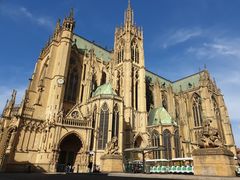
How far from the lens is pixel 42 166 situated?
2634cm

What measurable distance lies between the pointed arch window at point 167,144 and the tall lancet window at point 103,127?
12.9 metres

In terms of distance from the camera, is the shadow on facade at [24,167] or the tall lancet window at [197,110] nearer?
the shadow on facade at [24,167]

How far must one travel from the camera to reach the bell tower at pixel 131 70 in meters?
39.0

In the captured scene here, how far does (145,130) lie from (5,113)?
85.2 ft

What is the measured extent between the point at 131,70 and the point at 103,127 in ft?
54.3

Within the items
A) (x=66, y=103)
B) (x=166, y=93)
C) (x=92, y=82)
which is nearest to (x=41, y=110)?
(x=66, y=103)

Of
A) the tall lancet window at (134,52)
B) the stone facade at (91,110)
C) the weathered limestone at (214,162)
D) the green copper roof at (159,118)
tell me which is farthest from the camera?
the tall lancet window at (134,52)

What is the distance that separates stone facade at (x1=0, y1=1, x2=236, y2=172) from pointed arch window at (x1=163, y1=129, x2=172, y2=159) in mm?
182

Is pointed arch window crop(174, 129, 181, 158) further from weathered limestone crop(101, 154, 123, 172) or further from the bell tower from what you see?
weathered limestone crop(101, 154, 123, 172)

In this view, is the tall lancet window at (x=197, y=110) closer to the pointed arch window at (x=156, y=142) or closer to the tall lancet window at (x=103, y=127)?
the pointed arch window at (x=156, y=142)

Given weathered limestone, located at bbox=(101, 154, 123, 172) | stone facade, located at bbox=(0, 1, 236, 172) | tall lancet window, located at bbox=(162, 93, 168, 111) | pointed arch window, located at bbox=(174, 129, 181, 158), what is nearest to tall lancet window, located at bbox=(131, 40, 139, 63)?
stone facade, located at bbox=(0, 1, 236, 172)

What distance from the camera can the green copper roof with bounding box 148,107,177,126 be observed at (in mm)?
40094

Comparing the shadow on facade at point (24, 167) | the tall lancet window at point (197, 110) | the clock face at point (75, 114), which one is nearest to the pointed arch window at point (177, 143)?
the tall lancet window at point (197, 110)

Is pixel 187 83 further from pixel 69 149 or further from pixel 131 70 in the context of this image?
pixel 69 149
